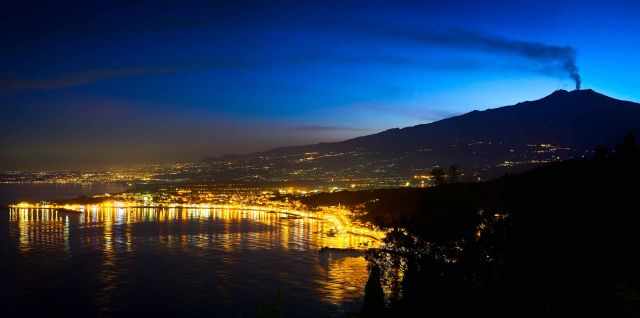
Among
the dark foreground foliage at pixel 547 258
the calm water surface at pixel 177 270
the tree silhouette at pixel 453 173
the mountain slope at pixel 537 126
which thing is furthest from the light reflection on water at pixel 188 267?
the mountain slope at pixel 537 126

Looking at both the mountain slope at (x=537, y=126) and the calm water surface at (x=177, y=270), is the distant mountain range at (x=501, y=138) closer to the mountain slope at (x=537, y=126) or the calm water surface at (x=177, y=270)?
the mountain slope at (x=537, y=126)

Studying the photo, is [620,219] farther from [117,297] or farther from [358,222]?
[358,222]

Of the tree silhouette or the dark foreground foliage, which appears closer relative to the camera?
the dark foreground foliage

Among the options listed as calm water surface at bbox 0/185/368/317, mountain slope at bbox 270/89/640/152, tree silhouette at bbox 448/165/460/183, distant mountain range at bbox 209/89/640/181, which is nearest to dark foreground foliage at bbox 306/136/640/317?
calm water surface at bbox 0/185/368/317

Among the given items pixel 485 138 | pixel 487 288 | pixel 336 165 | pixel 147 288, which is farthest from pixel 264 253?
pixel 336 165

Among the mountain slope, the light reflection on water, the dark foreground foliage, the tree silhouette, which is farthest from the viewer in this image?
the mountain slope

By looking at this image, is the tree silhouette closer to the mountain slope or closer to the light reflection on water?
the light reflection on water

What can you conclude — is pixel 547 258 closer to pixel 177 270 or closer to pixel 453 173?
pixel 177 270
